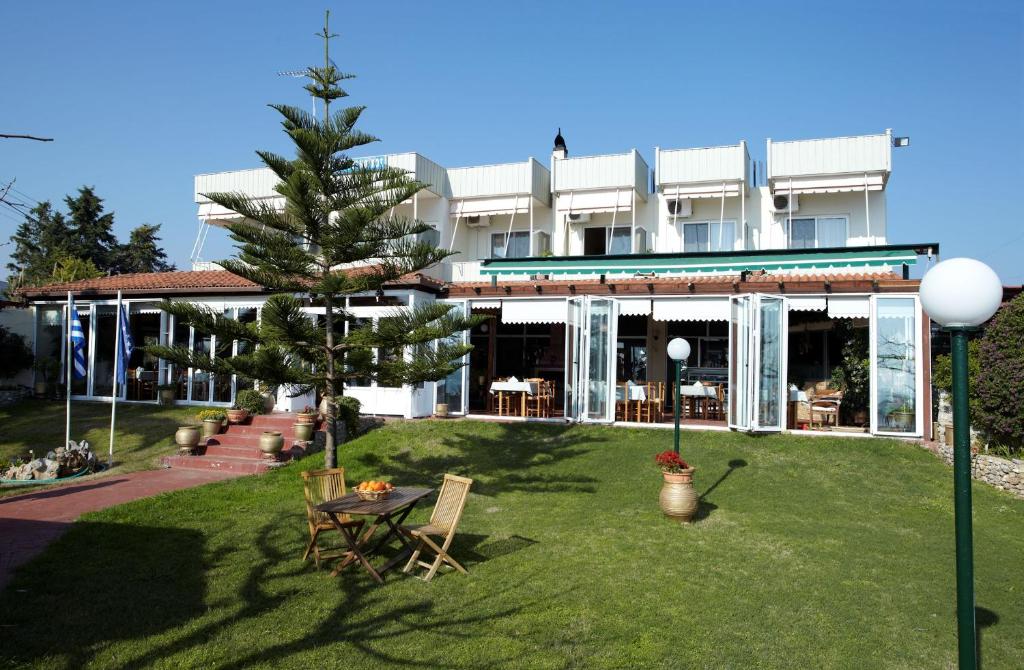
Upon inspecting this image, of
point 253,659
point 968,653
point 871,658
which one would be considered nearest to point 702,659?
point 871,658

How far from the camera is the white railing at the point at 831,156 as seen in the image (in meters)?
14.2

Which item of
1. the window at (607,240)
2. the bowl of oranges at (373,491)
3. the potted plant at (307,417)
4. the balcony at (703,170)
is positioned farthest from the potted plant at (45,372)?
the balcony at (703,170)

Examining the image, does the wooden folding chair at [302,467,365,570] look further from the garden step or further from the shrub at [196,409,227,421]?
the shrub at [196,409,227,421]

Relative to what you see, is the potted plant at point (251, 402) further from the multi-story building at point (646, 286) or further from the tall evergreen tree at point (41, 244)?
the tall evergreen tree at point (41, 244)

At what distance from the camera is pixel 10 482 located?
9336mm

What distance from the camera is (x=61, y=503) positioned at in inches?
322

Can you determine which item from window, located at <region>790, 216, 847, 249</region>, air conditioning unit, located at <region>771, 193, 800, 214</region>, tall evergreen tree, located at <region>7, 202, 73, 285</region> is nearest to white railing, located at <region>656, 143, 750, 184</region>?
air conditioning unit, located at <region>771, 193, 800, 214</region>

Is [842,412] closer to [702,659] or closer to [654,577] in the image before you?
[654,577]

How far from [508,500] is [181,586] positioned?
3982 millimetres

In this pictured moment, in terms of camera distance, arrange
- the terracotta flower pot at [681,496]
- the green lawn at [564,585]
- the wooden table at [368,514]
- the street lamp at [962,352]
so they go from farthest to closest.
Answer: the terracotta flower pot at [681,496] < the wooden table at [368,514] < the green lawn at [564,585] < the street lamp at [962,352]

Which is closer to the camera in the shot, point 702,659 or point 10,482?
point 702,659

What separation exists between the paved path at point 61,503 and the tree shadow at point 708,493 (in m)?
6.64

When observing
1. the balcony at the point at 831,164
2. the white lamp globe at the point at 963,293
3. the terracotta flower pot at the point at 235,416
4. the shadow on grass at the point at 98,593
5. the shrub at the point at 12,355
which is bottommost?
the shadow on grass at the point at 98,593

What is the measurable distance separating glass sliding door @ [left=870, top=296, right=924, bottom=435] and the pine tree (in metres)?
7.11
